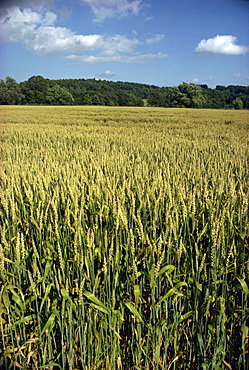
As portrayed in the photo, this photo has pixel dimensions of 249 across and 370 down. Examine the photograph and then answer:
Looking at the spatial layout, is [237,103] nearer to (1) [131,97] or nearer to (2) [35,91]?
(1) [131,97]

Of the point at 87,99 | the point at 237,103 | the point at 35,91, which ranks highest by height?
the point at 35,91

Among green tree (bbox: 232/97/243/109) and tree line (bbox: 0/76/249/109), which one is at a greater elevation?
tree line (bbox: 0/76/249/109)

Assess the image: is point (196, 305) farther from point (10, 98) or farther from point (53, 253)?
point (10, 98)

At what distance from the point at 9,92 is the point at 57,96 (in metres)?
15.5

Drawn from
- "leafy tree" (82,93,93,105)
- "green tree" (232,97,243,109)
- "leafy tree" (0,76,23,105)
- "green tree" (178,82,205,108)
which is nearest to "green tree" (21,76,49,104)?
"leafy tree" (82,93,93,105)

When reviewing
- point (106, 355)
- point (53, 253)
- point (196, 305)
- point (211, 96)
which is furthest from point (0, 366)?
point (211, 96)

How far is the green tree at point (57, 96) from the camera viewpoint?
196 ft

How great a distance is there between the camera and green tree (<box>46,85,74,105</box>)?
5972 cm

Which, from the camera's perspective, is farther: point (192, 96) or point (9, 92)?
point (192, 96)

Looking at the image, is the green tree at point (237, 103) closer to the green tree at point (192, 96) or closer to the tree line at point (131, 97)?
the tree line at point (131, 97)

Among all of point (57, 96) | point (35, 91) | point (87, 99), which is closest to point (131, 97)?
point (87, 99)

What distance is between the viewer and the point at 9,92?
45.6 metres

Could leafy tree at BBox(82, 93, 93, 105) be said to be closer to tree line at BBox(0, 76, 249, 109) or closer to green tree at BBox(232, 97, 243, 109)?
tree line at BBox(0, 76, 249, 109)

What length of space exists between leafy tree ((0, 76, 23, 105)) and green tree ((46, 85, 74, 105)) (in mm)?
10156
